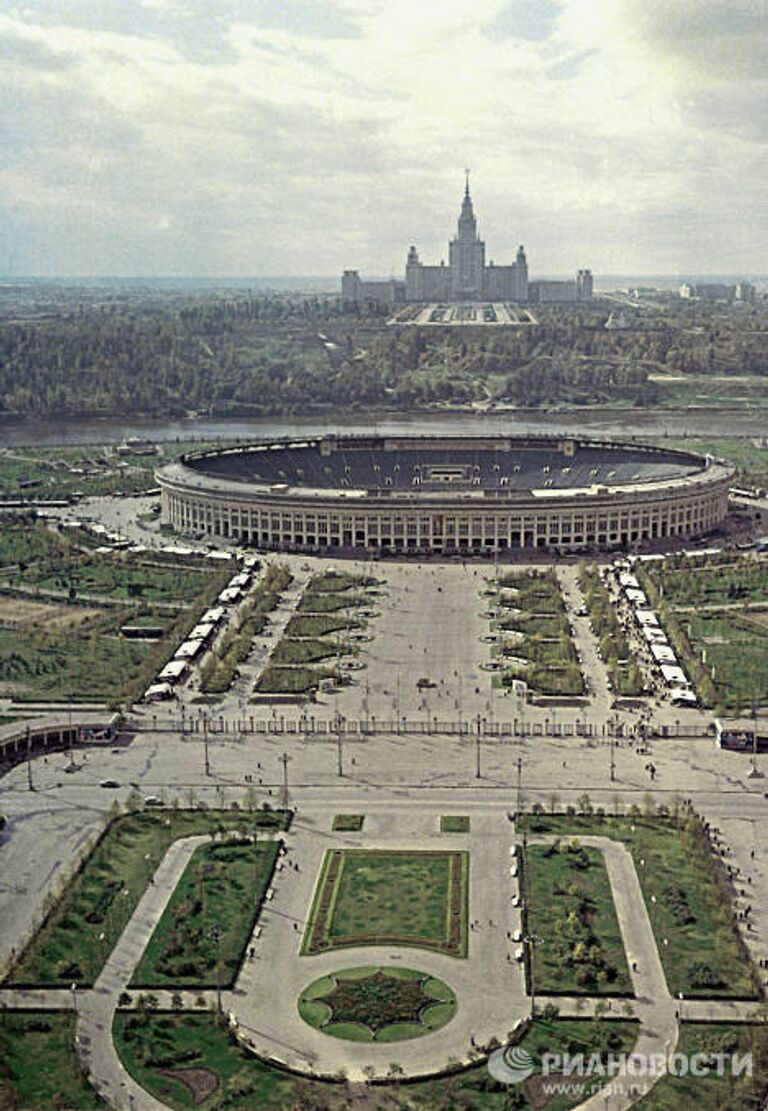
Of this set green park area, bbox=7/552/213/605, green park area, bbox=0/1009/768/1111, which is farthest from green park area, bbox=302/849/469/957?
green park area, bbox=7/552/213/605

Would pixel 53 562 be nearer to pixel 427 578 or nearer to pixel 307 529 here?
pixel 307 529

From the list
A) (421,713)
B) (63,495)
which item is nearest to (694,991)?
(421,713)

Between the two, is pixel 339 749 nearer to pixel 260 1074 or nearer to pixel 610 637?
pixel 610 637

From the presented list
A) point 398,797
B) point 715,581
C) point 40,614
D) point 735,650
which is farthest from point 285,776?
point 715,581

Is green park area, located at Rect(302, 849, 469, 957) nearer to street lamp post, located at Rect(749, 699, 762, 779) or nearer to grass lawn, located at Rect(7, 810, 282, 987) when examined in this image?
grass lawn, located at Rect(7, 810, 282, 987)

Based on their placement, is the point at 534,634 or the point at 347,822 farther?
the point at 534,634

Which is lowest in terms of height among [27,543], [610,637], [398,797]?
[398,797]

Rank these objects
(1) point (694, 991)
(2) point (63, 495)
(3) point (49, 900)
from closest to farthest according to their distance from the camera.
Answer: (1) point (694, 991) < (3) point (49, 900) < (2) point (63, 495)
